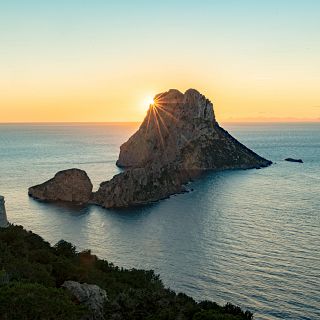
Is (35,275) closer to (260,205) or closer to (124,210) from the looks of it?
(124,210)

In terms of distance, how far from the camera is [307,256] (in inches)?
3036

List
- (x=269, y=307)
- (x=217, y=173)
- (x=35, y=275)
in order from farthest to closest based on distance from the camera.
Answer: (x=217, y=173) → (x=269, y=307) → (x=35, y=275)

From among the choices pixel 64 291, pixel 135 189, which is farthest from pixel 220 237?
pixel 64 291

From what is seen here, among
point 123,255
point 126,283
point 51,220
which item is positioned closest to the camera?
point 126,283

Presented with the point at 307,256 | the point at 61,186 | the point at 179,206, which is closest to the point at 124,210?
the point at 179,206

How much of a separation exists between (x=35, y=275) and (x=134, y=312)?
8615 millimetres

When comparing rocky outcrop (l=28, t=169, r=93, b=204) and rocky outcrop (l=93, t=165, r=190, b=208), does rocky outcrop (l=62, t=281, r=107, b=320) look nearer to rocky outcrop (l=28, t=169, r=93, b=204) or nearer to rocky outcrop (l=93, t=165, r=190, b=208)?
rocky outcrop (l=93, t=165, r=190, b=208)

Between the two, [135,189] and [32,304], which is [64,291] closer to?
[32,304]

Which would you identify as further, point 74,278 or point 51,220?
point 51,220

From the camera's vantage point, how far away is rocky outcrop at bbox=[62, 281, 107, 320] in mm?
30875

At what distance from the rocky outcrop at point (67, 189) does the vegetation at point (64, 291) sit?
264 feet

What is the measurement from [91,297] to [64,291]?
299 centimetres

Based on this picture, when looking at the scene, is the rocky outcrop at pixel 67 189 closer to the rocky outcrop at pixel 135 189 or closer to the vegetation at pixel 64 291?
the rocky outcrop at pixel 135 189

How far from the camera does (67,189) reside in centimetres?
13550
